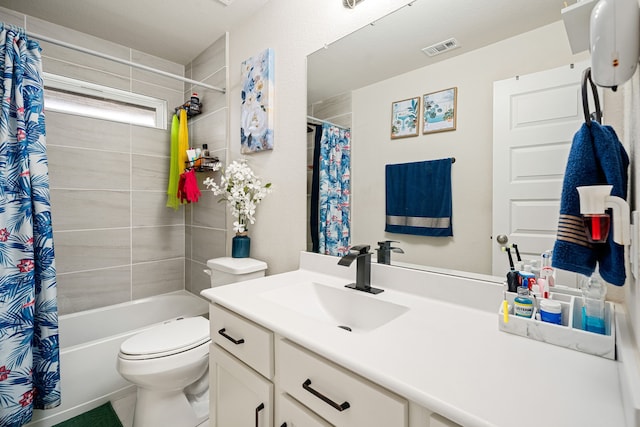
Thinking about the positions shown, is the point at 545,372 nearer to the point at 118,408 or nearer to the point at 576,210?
the point at 576,210

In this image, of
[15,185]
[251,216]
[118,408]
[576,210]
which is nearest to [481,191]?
[576,210]

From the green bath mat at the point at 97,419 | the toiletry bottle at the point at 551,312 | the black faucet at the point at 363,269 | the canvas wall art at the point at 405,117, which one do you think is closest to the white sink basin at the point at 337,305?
the black faucet at the point at 363,269

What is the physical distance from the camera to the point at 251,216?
1.82m

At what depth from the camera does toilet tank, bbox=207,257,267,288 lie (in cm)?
163

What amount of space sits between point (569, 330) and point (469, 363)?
0.87ft

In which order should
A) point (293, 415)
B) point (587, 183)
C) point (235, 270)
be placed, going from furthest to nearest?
point (235, 270) < point (293, 415) < point (587, 183)

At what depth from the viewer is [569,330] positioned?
26.1 inches

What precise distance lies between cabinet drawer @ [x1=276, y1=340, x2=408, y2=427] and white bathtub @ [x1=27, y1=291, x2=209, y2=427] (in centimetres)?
156

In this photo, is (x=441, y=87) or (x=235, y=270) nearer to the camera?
(x=441, y=87)

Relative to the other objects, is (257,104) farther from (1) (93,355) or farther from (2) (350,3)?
(1) (93,355)

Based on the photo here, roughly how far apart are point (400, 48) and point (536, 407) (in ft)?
3.99

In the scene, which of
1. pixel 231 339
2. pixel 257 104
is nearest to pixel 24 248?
pixel 231 339

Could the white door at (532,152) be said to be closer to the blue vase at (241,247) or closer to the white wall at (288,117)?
the white wall at (288,117)

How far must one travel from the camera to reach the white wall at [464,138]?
885 mm
